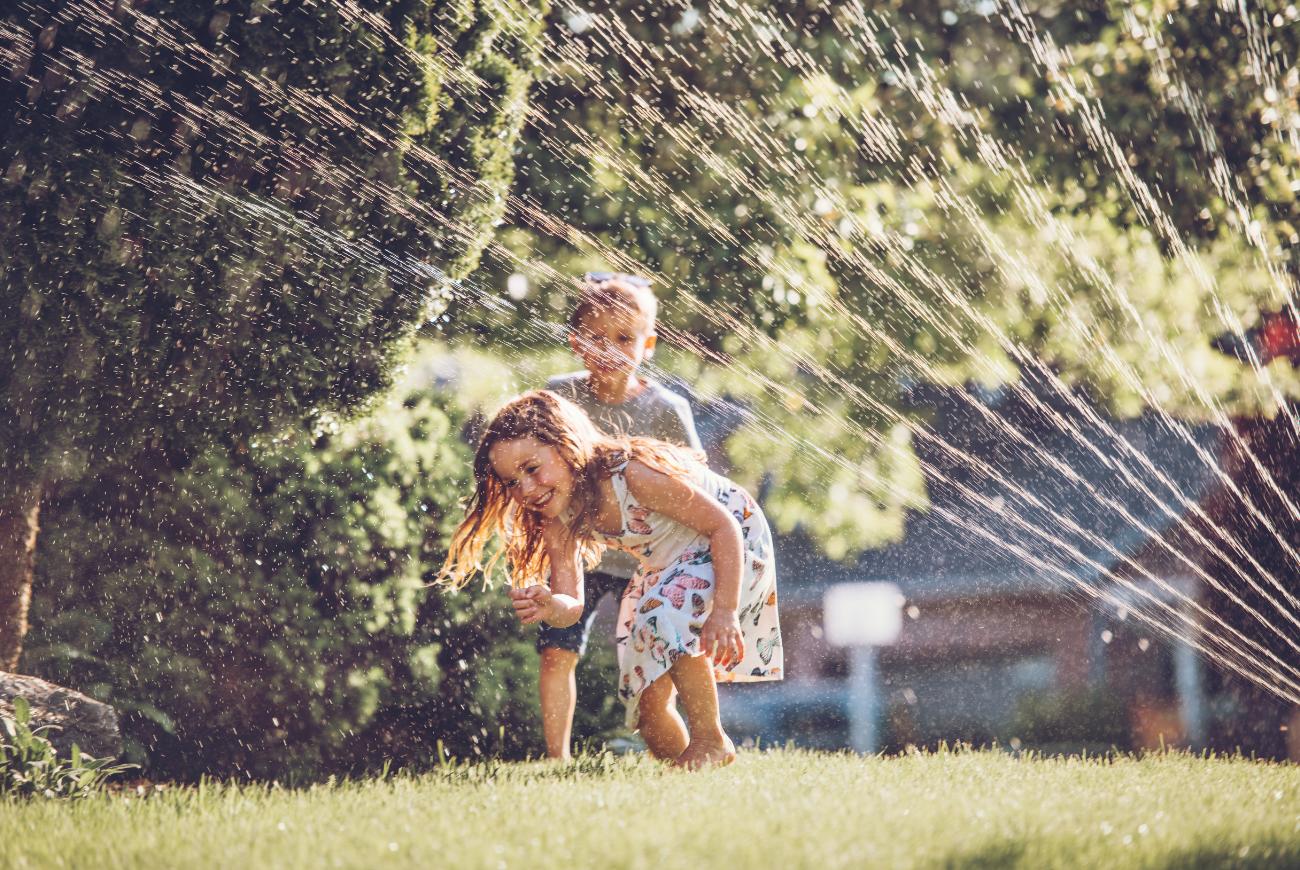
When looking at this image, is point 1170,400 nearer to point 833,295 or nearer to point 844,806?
point 833,295

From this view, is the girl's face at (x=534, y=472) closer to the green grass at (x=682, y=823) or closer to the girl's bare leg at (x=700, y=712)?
the girl's bare leg at (x=700, y=712)

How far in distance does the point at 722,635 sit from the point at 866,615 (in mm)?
11964

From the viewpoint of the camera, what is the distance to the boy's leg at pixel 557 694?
4.20 metres

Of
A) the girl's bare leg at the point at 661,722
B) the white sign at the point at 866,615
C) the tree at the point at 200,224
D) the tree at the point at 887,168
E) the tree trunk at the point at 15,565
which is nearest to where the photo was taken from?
the girl's bare leg at the point at 661,722

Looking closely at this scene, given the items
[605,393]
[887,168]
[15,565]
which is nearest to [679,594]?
[605,393]

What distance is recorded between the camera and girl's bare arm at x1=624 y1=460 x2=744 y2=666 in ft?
12.0

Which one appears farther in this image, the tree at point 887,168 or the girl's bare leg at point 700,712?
the tree at point 887,168

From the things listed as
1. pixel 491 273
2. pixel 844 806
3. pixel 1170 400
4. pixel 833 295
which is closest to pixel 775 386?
pixel 833 295

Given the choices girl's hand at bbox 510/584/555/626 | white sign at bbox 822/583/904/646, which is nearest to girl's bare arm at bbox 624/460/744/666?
girl's hand at bbox 510/584/555/626

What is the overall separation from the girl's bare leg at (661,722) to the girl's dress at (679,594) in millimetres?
47

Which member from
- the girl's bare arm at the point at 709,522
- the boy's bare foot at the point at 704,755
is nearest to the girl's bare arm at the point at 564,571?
the girl's bare arm at the point at 709,522

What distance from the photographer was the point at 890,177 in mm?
Answer: 7965

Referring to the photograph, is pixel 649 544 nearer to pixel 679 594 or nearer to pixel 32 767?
pixel 679 594

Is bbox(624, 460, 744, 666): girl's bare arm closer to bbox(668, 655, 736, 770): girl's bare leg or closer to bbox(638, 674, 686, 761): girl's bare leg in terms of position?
bbox(668, 655, 736, 770): girl's bare leg
